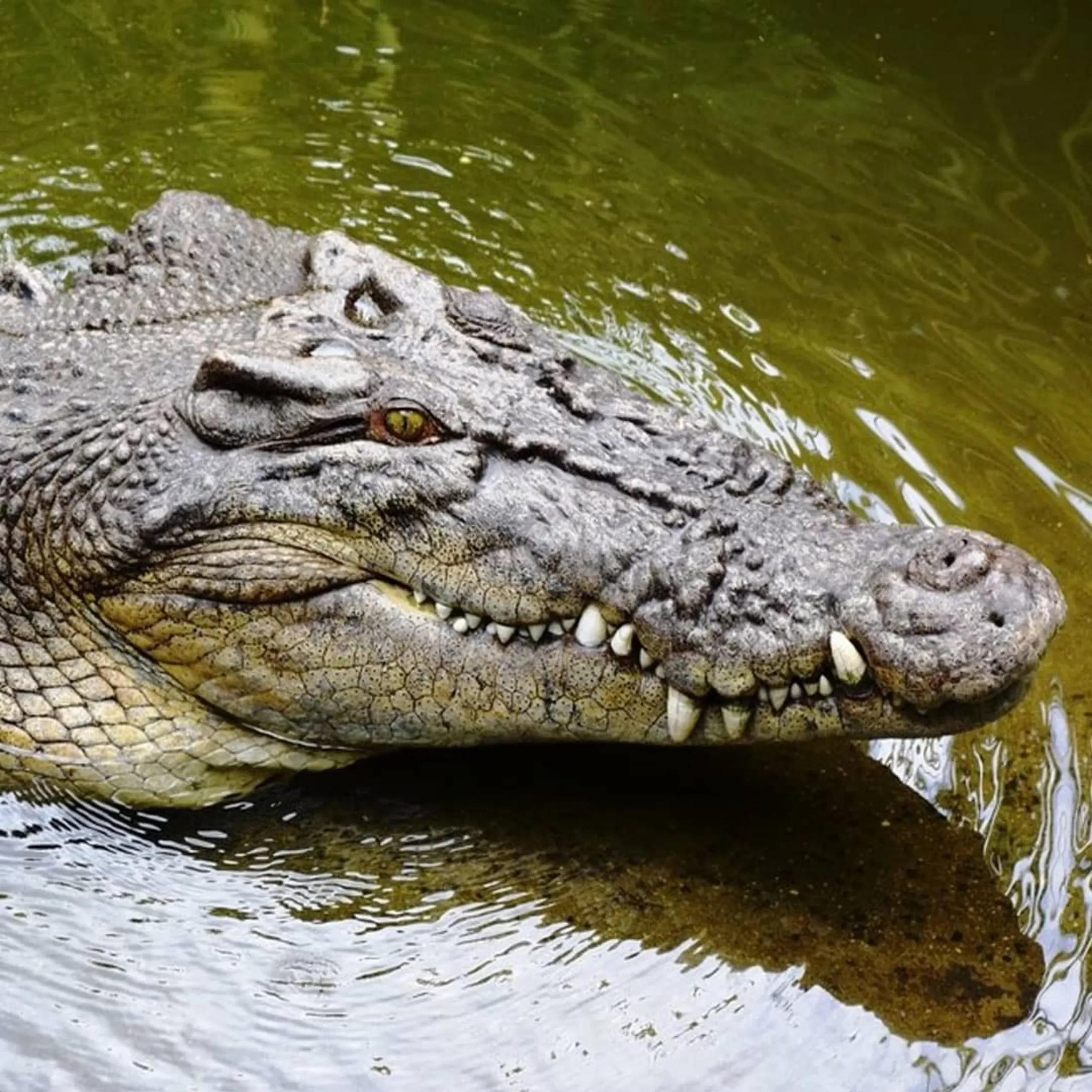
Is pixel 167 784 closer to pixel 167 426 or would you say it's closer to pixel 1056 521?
pixel 167 426

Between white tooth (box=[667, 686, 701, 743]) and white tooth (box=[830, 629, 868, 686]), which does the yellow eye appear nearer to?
white tooth (box=[667, 686, 701, 743])

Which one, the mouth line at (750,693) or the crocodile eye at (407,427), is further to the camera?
the crocodile eye at (407,427)

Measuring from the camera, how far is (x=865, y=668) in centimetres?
336

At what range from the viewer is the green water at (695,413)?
11.3ft

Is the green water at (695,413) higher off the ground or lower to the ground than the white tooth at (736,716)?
lower

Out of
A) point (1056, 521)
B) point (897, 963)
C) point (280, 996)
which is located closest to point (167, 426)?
point (280, 996)

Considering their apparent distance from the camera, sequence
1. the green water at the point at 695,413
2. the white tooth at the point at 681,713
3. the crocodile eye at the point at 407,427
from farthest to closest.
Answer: the crocodile eye at the point at 407,427 → the white tooth at the point at 681,713 → the green water at the point at 695,413

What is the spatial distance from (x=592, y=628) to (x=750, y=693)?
1.36 feet

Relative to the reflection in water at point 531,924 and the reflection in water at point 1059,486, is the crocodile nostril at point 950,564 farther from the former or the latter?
the reflection in water at point 1059,486

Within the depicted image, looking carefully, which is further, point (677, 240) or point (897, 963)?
point (677, 240)

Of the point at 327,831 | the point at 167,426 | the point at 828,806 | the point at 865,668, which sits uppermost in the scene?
the point at 865,668

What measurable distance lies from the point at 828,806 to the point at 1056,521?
1674 mm

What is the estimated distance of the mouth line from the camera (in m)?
3.36

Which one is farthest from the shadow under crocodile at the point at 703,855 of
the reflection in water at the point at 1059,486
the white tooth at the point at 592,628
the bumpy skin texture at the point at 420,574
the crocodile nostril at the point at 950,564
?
the reflection in water at the point at 1059,486
